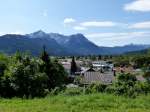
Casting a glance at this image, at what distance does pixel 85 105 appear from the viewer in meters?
11.9

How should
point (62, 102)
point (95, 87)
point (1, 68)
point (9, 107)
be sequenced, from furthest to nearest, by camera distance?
1. point (1, 68)
2. point (95, 87)
3. point (62, 102)
4. point (9, 107)

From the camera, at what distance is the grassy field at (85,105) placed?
1119 cm

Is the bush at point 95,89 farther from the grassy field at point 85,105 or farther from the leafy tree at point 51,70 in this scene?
the leafy tree at point 51,70

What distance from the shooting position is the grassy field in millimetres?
11188

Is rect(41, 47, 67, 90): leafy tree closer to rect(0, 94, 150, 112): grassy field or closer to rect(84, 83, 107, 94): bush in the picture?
rect(84, 83, 107, 94): bush

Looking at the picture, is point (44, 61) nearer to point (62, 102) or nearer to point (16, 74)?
point (16, 74)

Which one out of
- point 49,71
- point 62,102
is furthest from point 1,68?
point 49,71

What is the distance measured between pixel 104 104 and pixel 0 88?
7142 millimetres

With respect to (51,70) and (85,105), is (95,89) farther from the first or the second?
(51,70)

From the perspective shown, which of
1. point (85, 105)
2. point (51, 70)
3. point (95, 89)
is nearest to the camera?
point (85, 105)

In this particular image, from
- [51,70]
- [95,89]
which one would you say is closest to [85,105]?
[95,89]

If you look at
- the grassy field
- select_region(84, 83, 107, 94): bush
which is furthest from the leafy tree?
the grassy field

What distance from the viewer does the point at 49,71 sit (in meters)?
49.9

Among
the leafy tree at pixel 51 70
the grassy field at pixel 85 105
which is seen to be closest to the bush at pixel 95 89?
the grassy field at pixel 85 105
